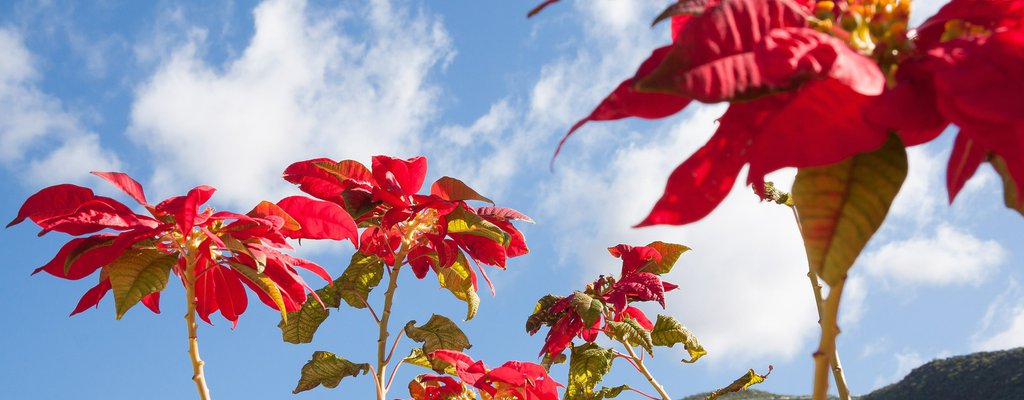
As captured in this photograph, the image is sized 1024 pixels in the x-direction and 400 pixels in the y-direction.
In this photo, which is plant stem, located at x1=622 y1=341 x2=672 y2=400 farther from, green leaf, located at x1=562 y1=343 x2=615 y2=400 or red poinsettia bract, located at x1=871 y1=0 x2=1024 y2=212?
red poinsettia bract, located at x1=871 y1=0 x2=1024 y2=212

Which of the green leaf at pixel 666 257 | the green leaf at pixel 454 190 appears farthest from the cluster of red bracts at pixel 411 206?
the green leaf at pixel 666 257

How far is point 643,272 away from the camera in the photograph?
2.08 meters

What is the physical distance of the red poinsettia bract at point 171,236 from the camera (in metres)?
1.32

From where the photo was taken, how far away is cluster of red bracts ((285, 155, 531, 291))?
1.64m

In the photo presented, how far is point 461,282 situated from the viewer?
1.89 m

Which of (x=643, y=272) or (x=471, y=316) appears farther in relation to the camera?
(x=643, y=272)

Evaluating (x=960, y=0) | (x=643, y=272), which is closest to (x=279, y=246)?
(x=643, y=272)

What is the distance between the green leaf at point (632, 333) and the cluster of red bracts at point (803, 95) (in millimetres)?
1307

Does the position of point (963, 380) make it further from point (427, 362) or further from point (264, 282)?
point (264, 282)

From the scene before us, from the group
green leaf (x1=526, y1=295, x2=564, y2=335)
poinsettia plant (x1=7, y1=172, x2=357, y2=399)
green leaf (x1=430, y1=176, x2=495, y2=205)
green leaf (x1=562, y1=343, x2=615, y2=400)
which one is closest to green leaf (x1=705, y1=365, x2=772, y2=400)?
green leaf (x1=562, y1=343, x2=615, y2=400)

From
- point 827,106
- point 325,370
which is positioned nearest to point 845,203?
point 827,106

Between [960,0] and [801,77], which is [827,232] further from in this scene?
[960,0]

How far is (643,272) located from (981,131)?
152 centimetres

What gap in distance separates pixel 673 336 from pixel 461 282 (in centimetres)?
52
